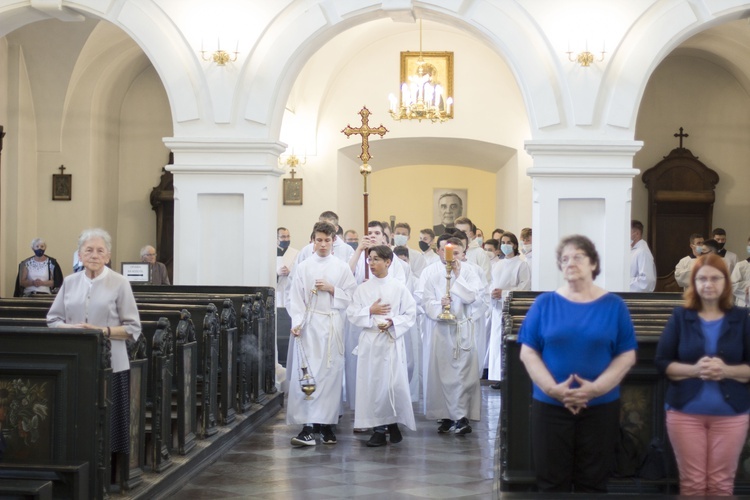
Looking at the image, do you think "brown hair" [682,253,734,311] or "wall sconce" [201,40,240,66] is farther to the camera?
"wall sconce" [201,40,240,66]

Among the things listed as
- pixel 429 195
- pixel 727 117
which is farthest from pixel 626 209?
pixel 429 195

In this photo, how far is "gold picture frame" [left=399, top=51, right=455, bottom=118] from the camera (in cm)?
1747

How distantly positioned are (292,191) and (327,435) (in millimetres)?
8756

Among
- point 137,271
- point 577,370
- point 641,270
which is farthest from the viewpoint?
point 641,270

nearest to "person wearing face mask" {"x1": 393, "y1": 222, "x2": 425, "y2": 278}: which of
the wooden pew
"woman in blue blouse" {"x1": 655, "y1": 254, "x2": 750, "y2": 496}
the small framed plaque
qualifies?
the small framed plaque

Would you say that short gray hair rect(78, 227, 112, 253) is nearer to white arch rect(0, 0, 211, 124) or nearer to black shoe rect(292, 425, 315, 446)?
black shoe rect(292, 425, 315, 446)

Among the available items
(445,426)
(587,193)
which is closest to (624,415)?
(445,426)

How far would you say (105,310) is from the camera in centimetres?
618

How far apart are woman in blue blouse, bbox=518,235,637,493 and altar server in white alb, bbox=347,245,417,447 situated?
12.1ft

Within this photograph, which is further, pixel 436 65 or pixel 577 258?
pixel 436 65

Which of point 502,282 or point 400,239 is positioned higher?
point 400,239

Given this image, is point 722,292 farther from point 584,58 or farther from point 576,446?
point 584,58

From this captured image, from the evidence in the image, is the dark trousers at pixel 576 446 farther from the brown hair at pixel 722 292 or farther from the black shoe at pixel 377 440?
the black shoe at pixel 377 440

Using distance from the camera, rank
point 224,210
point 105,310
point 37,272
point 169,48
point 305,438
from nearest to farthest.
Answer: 1. point 105,310
2. point 305,438
3. point 169,48
4. point 224,210
5. point 37,272
